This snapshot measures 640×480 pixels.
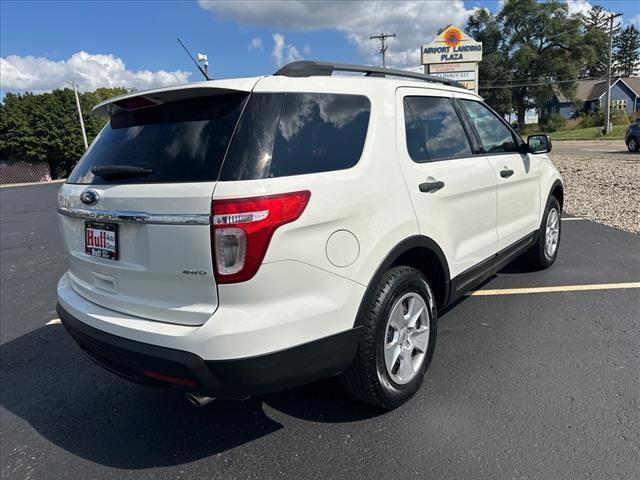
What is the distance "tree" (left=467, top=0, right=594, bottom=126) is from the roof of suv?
6055 cm

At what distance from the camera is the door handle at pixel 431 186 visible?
2.85m

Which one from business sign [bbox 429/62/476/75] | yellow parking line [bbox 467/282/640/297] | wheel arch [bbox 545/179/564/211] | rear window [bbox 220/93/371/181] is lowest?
yellow parking line [bbox 467/282/640/297]

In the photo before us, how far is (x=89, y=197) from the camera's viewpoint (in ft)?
8.02

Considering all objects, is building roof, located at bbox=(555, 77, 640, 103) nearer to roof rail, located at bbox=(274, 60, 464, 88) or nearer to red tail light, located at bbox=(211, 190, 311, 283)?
roof rail, located at bbox=(274, 60, 464, 88)

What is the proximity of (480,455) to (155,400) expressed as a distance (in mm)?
2061

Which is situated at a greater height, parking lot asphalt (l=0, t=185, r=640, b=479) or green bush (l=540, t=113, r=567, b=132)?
green bush (l=540, t=113, r=567, b=132)

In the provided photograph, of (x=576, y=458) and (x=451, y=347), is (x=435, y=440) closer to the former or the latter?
(x=576, y=458)

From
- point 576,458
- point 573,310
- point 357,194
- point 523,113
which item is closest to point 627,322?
point 573,310

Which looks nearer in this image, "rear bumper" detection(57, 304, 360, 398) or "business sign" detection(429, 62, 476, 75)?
"rear bumper" detection(57, 304, 360, 398)

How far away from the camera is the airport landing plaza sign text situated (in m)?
18.5

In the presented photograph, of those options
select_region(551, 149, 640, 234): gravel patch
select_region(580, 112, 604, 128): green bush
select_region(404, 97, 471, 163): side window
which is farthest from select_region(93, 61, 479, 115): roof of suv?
select_region(580, 112, 604, 128): green bush

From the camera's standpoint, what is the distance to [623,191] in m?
10.1

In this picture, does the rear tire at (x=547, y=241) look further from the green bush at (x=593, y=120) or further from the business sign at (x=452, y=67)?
the green bush at (x=593, y=120)

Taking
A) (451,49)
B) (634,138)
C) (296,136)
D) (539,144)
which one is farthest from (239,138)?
(634,138)
